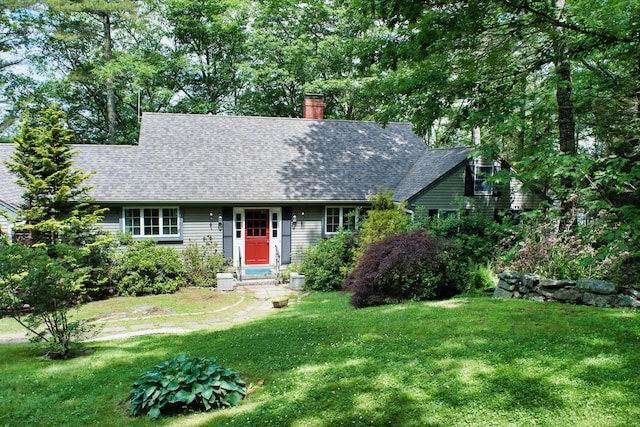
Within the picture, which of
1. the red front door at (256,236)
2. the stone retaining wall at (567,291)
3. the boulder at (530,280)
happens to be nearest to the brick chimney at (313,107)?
the red front door at (256,236)

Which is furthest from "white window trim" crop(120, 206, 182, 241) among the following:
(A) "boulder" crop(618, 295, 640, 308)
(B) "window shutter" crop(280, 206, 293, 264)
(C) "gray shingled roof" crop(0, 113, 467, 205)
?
(A) "boulder" crop(618, 295, 640, 308)

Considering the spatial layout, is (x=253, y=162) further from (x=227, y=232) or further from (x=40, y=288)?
(x=40, y=288)

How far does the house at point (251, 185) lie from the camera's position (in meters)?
15.0

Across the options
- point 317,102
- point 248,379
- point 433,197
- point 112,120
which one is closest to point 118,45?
point 112,120

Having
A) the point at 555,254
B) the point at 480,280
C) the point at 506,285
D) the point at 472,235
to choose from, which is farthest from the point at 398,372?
the point at 472,235

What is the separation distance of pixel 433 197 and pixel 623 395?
1229 centimetres

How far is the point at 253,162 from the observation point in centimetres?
1738

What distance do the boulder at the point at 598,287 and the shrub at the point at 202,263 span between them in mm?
10739

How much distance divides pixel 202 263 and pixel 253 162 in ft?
16.0

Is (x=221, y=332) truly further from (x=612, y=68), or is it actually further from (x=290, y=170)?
(x=612, y=68)

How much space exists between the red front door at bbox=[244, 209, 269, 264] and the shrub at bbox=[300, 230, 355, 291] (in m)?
2.76

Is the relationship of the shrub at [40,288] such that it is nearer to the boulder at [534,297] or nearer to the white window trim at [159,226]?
the white window trim at [159,226]

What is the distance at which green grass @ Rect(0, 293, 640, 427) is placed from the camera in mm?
3863

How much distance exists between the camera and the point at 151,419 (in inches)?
169
